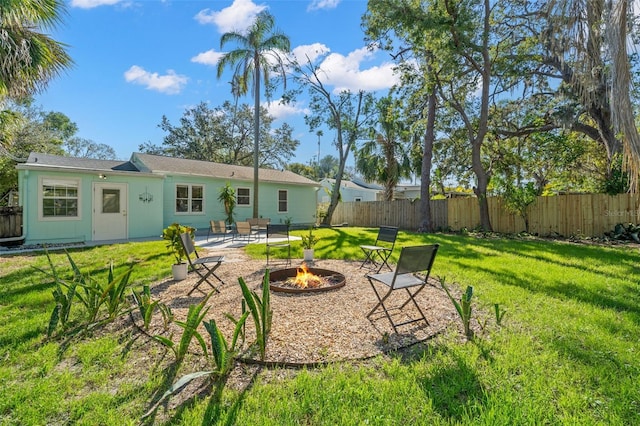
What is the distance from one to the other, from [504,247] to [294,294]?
7365 mm

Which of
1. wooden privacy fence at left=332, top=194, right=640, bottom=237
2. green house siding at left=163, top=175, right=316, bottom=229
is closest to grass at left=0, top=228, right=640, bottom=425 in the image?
wooden privacy fence at left=332, top=194, right=640, bottom=237

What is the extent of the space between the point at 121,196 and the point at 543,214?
16.2 meters

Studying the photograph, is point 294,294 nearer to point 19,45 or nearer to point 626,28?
point 626,28

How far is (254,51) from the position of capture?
1387 centimetres

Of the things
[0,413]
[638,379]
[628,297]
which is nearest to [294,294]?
[0,413]

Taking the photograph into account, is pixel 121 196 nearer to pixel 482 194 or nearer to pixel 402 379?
pixel 402 379

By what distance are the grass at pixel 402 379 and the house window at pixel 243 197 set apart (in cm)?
1142

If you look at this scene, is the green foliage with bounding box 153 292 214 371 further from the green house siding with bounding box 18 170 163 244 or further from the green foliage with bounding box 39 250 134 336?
the green house siding with bounding box 18 170 163 244

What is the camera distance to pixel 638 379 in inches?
91.6

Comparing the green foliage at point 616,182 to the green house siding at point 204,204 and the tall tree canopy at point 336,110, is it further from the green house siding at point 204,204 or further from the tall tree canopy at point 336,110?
the green house siding at point 204,204

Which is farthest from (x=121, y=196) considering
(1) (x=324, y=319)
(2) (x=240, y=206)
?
(1) (x=324, y=319)

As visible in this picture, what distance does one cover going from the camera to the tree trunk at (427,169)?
1379 centimetres

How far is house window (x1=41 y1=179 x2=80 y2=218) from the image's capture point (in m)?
9.62

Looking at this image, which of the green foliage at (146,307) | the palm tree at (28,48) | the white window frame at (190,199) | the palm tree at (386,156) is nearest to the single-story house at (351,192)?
the palm tree at (386,156)
